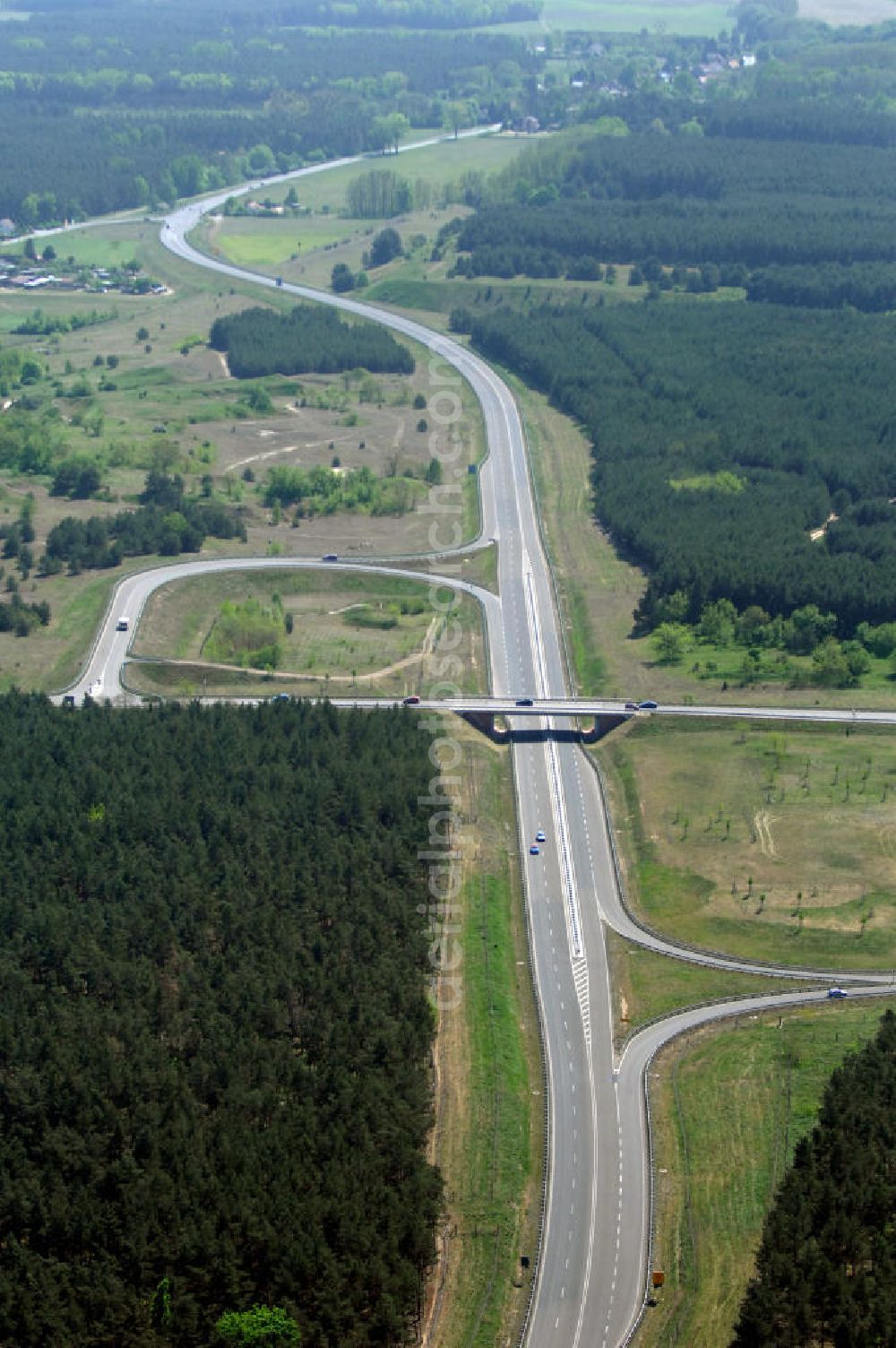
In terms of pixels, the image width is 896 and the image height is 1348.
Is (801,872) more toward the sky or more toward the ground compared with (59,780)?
more toward the ground

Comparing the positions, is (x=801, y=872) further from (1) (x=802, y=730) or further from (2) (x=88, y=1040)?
(2) (x=88, y=1040)

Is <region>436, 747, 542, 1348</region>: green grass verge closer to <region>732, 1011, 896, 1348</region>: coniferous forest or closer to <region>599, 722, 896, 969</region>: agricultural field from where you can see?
<region>599, 722, 896, 969</region>: agricultural field

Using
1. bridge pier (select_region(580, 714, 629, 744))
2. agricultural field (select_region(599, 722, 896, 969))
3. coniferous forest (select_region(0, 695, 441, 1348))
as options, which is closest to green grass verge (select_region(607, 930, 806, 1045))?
agricultural field (select_region(599, 722, 896, 969))

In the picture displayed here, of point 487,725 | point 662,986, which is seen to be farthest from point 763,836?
point 487,725

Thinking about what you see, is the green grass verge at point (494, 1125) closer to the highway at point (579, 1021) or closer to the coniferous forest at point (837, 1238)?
the highway at point (579, 1021)

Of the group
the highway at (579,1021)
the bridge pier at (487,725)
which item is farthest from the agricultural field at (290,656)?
the bridge pier at (487,725)

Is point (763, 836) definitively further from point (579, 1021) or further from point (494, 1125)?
point (494, 1125)

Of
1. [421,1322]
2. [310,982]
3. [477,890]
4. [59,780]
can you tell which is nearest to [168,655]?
[59,780]
